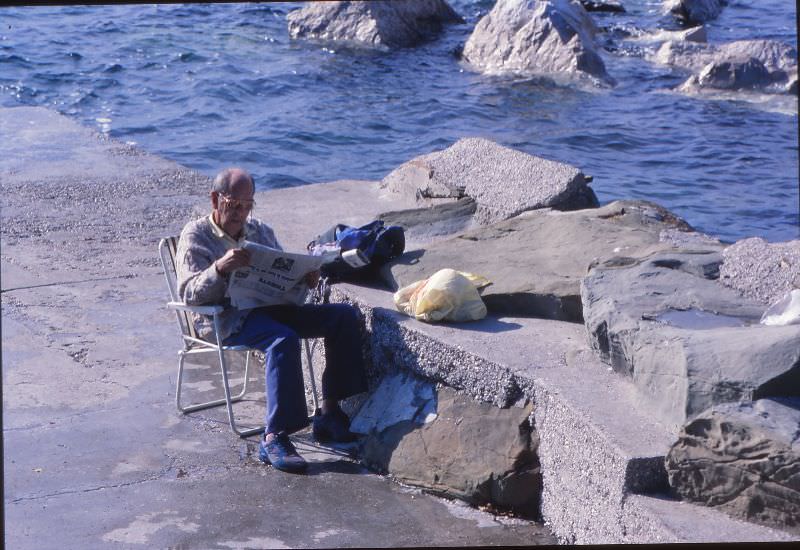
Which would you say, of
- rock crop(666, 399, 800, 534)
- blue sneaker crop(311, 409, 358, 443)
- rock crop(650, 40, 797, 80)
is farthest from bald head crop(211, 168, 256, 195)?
rock crop(650, 40, 797, 80)

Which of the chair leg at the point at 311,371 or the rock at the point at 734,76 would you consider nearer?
the chair leg at the point at 311,371

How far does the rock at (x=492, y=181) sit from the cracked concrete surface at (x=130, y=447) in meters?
1.05

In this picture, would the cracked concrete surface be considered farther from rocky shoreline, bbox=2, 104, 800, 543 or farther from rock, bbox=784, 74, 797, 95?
rock, bbox=784, 74, 797, 95

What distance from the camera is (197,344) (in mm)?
5309

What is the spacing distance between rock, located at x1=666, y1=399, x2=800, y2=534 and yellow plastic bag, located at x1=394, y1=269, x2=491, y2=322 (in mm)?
1405

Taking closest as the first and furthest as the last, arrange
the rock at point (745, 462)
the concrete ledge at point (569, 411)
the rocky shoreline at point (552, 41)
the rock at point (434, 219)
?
the rock at point (745, 462)
the concrete ledge at point (569, 411)
the rock at point (434, 219)
the rocky shoreline at point (552, 41)

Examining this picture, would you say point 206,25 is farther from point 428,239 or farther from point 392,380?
point 392,380

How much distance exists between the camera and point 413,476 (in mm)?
4645

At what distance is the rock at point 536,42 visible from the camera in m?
15.8

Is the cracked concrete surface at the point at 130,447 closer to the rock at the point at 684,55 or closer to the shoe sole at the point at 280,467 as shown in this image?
the shoe sole at the point at 280,467

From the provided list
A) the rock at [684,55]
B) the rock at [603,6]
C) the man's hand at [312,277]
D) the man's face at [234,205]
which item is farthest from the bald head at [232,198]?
the rock at [603,6]

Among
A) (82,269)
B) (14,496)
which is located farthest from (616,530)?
(82,269)

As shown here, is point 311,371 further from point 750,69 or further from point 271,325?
point 750,69

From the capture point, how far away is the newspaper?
15.9 ft
